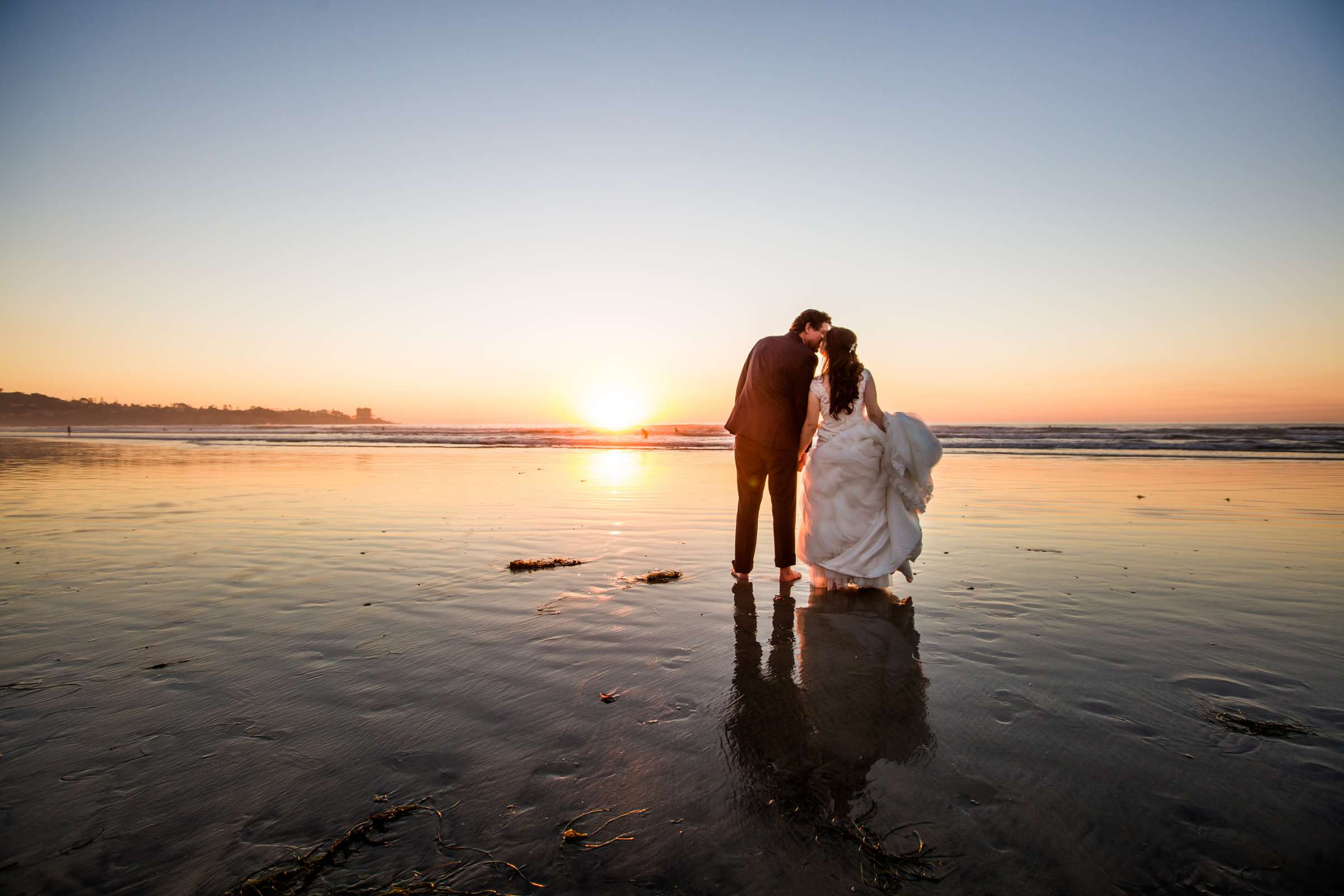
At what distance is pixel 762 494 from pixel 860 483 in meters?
0.89

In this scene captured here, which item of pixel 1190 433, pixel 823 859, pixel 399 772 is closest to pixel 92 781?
pixel 399 772

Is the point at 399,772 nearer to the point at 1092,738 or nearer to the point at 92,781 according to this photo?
the point at 92,781

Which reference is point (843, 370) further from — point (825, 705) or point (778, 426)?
point (825, 705)

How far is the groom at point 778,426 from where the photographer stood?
546 centimetres

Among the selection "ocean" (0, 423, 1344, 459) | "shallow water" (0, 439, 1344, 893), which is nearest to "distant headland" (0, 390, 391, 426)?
"ocean" (0, 423, 1344, 459)

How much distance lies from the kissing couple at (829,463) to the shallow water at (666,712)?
1.26 feet

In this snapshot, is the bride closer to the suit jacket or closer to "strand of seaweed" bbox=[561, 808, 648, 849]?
the suit jacket

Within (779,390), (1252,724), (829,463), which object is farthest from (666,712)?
(779,390)

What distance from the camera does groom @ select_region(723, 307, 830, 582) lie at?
5457 mm

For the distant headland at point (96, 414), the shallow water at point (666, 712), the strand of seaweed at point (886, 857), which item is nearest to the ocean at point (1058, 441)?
the shallow water at point (666, 712)

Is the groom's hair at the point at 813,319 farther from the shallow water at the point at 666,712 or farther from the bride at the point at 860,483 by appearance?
the shallow water at the point at 666,712

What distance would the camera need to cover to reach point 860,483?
5.30 metres

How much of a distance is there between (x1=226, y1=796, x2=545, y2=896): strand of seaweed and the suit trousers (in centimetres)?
375

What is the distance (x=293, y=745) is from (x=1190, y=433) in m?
44.0
